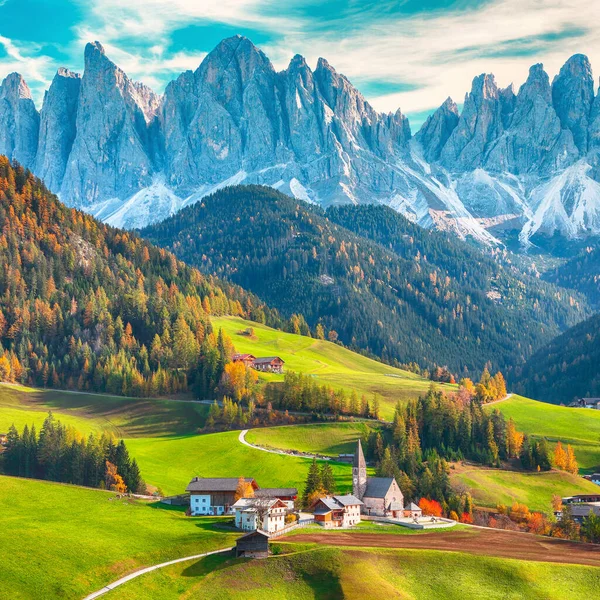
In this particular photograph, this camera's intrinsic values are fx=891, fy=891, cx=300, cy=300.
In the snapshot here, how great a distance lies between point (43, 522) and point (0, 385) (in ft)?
320

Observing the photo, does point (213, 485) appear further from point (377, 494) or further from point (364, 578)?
point (364, 578)

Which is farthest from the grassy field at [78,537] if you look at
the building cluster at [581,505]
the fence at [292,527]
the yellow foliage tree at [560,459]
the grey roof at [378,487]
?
the yellow foliage tree at [560,459]

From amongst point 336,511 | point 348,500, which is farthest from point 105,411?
point 336,511

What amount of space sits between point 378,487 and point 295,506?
12.4 m

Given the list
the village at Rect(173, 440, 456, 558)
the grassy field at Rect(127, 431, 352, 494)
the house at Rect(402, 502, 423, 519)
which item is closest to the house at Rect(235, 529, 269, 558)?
the village at Rect(173, 440, 456, 558)

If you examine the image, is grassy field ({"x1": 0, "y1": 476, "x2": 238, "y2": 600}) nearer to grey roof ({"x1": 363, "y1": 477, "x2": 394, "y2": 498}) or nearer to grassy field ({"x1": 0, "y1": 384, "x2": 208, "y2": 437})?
grey roof ({"x1": 363, "y1": 477, "x2": 394, "y2": 498})

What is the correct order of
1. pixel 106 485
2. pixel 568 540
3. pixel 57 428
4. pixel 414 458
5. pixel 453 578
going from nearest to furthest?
pixel 453 578 → pixel 568 540 → pixel 106 485 → pixel 57 428 → pixel 414 458

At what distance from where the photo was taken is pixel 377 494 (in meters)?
120

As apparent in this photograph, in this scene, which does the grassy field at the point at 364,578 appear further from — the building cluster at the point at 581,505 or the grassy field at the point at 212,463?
the grassy field at the point at 212,463

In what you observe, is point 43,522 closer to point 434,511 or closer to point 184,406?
point 434,511

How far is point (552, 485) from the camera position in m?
146

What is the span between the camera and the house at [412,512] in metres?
119

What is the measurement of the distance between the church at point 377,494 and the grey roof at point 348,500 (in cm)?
636

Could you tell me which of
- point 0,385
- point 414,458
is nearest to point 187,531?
point 414,458
